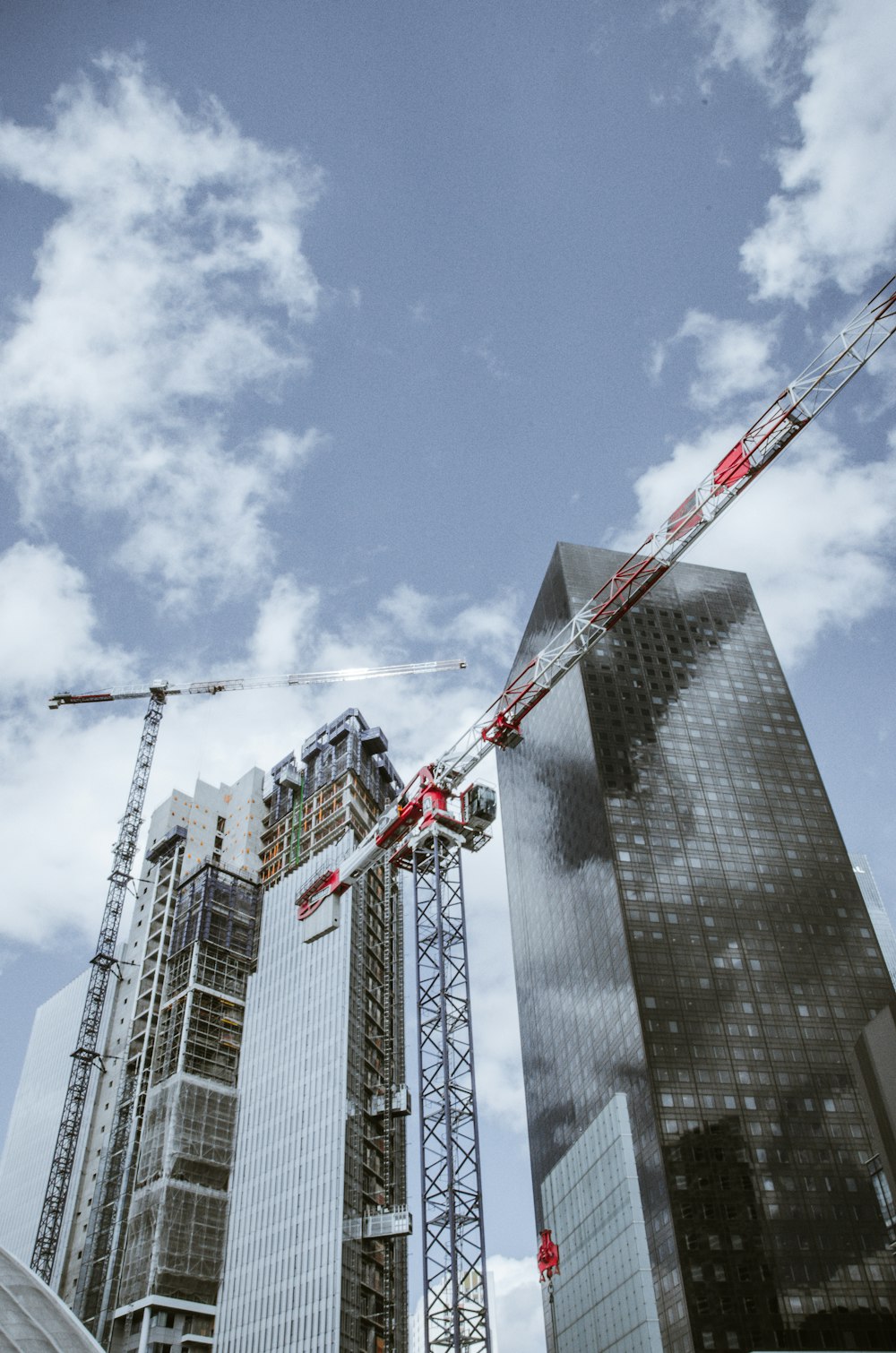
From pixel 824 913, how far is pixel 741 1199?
41333 millimetres

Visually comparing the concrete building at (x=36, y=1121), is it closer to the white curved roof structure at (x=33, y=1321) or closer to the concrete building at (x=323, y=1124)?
the concrete building at (x=323, y=1124)

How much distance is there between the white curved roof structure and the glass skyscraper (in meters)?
80.1

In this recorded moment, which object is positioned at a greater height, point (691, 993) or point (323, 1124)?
point (691, 993)

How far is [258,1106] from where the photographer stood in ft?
392

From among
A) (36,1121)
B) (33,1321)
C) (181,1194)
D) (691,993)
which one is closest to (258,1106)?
(181,1194)

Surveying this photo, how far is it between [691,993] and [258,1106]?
167 feet

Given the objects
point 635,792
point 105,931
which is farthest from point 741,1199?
point 105,931

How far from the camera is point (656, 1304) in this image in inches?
4328

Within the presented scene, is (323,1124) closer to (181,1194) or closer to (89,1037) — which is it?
(181,1194)

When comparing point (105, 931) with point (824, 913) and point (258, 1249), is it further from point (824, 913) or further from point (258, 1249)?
point (824, 913)

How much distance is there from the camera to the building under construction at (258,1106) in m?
105

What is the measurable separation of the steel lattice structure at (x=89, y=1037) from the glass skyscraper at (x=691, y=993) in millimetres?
59845

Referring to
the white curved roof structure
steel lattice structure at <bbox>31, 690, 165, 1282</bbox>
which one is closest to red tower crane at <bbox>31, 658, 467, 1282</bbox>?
steel lattice structure at <bbox>31, 690, 165, 1282</bbox>

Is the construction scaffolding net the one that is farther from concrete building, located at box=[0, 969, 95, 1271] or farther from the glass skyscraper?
the glass skyscraper
